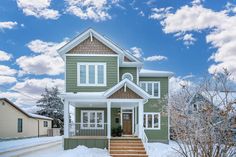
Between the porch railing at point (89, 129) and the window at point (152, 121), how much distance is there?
5.59m

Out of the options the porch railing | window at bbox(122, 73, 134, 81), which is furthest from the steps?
window at bbox(122, 73, 134, 81)

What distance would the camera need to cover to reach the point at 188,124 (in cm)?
1034

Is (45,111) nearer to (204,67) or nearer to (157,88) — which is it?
(157,88)

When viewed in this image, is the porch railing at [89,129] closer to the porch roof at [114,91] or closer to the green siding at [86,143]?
the green siding at [86,143]

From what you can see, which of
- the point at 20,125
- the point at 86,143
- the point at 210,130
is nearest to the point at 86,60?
the point at 86,143

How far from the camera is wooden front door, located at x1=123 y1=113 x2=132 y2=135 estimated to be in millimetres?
24734

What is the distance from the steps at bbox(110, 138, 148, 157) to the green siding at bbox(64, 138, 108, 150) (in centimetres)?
69

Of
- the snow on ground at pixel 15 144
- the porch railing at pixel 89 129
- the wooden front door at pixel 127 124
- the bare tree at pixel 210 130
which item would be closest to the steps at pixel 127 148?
the porch railing at pixel 89 129

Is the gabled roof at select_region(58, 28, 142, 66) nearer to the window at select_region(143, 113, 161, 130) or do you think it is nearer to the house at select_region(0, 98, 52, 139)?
the window at select_region(143, 113, 161, 130)

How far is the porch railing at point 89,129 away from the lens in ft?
74.1

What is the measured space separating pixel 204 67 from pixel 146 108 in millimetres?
11559

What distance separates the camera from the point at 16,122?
1379 inches

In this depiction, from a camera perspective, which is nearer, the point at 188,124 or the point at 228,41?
the point at 188,124

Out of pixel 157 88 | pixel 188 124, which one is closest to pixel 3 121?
pixel 157 88
